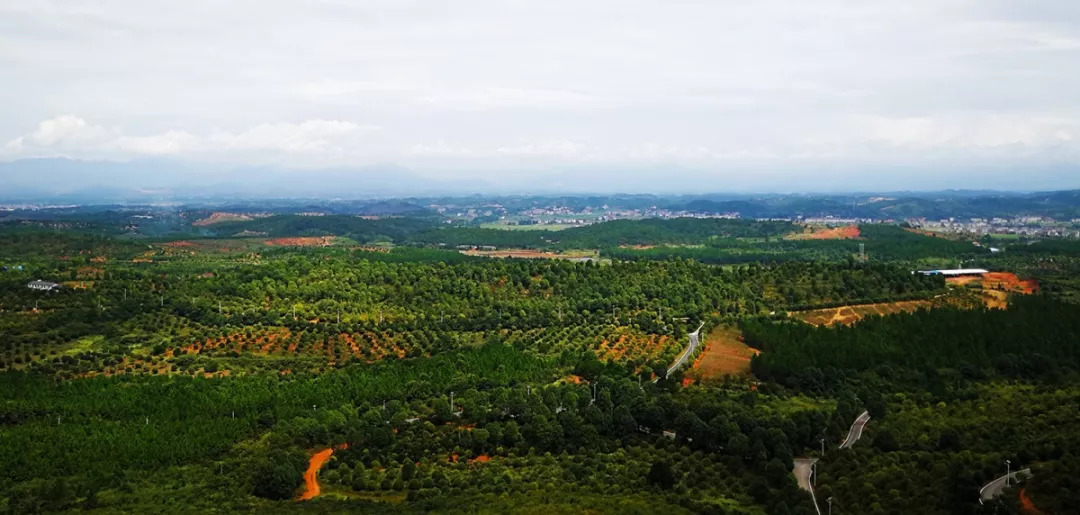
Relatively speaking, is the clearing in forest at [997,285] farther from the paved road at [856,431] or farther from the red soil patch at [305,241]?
the red soil patch at [305,241]

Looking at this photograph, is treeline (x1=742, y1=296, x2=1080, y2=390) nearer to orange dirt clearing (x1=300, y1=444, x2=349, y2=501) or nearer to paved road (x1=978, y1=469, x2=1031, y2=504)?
paved road (x1=978, y1=469, x2=1031, y2=504)

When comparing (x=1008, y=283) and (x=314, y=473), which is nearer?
(x=314, y=473)

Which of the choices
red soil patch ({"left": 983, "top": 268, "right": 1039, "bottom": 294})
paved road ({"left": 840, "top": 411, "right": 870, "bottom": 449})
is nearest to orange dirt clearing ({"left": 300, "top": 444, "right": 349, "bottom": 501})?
paved road ({"left": 840, "top": 411, "right": 870, "bottom": 449})

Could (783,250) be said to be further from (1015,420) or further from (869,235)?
(1015,420)

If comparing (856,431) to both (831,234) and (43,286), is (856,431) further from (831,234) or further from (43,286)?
(831,234)

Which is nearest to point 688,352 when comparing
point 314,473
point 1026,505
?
point 314,473

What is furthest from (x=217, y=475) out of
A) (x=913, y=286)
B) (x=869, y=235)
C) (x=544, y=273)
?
(x=869, y=235)

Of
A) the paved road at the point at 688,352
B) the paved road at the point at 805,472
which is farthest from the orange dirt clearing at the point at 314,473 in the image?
the paved road at the point at 688,352
